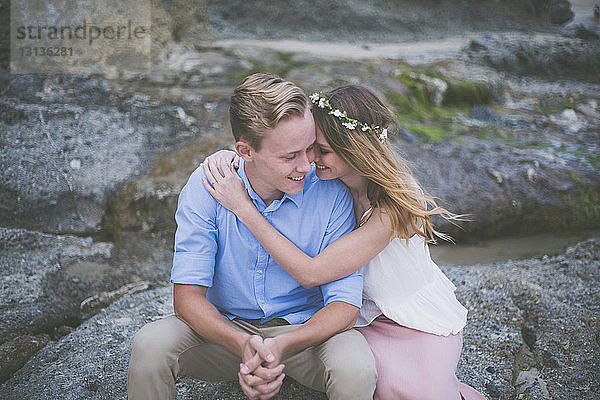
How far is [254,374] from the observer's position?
2.22 meters

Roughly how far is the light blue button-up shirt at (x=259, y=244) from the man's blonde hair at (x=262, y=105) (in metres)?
0.28

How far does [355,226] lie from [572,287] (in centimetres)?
203

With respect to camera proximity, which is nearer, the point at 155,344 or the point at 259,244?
the point at 155,344

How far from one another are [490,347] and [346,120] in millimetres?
1598

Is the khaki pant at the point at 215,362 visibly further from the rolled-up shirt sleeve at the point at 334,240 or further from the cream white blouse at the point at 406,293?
the cream white blouse at the point at 406,293

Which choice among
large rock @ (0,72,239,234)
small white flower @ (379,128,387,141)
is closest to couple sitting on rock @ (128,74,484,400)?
small white flower @ (379,128,387,141)

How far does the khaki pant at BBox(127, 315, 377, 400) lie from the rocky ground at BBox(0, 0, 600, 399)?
1.01 ft

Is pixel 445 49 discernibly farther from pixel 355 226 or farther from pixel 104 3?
pixel 355 226

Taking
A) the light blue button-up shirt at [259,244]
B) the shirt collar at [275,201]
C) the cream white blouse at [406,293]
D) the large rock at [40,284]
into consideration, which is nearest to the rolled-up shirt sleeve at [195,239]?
the light blue button-up shirt at [259,244]

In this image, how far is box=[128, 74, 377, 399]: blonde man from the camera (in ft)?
7.36

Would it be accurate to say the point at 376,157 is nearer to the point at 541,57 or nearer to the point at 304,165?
the point at 304,165

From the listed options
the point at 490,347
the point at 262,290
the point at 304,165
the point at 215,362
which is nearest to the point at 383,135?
the point at 304,165

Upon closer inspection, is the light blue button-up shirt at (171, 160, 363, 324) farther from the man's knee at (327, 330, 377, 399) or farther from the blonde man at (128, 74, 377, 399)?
the man's knee at (327, 330, 377, 399)

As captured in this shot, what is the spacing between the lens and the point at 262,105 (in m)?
2.41
